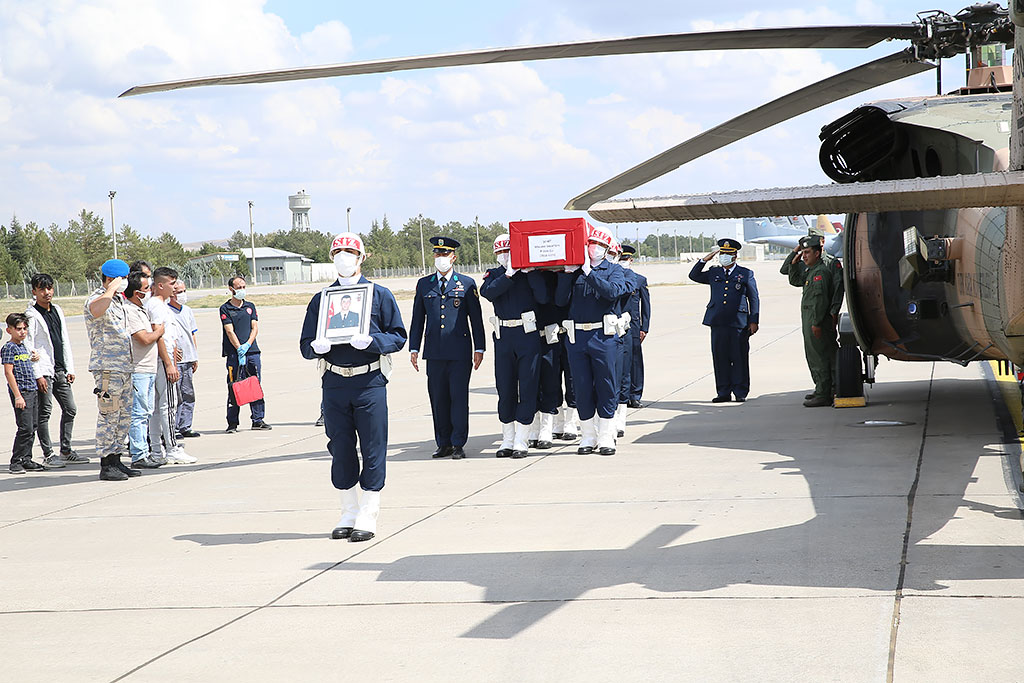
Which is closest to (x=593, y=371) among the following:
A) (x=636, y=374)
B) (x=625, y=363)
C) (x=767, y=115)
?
(x=625, y=363)

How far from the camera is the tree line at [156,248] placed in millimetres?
76500

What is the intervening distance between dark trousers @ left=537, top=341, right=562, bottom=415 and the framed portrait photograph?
3254 mm

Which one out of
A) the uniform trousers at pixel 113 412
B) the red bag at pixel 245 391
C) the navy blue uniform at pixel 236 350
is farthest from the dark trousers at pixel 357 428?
the navy blue uniform at pixel 236 350

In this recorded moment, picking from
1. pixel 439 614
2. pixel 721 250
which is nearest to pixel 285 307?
pixel 721 250

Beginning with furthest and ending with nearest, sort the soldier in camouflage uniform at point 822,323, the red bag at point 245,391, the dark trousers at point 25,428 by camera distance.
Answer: the soldier in camouflage uniform at point 822,323
the red bag at point 245,391
the dark trousers at point 25,428

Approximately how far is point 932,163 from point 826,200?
15.9 ft

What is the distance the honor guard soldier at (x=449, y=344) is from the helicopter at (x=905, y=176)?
119 inches

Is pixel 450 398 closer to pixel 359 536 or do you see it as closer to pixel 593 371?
pixel 593 371

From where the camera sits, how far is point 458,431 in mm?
9094

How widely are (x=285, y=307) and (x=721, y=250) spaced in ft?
131

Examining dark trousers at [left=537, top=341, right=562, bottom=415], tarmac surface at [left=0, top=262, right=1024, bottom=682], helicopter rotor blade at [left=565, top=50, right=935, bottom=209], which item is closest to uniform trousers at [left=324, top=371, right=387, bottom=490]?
tarmac surface at [left=0, top=262, right=1024, bottom=682]

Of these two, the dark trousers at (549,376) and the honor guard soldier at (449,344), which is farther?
the dark trousers at (549,376)

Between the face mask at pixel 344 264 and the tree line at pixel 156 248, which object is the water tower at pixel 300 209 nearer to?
the tree line at pixel 156 248

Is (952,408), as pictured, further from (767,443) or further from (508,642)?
(508,642)
